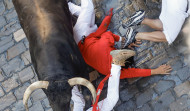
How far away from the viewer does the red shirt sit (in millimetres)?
4121

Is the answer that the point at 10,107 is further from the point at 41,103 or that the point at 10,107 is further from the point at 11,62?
the point at 11,62

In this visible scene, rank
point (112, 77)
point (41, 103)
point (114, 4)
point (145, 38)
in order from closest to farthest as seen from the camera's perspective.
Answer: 1. point (112, 77)
2. point (145, 38)
3. point (41, 103)
4. point (114, 4)

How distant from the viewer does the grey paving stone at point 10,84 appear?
556 centimetres

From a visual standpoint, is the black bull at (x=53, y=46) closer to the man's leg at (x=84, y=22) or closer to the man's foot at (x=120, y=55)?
the man's leg at (x=84, y=22)

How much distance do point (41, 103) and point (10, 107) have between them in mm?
757

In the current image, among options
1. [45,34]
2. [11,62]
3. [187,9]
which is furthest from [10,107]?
[187,9]

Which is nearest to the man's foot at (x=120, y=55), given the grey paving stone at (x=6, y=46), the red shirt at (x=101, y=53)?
the red shirt at (x=101, y=53)

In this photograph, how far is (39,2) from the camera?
489 centimetres

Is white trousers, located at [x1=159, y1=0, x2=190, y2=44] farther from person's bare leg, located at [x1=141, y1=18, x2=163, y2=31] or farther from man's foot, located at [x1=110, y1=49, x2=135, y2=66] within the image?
man's foot, located at [x1=110, y1=49, x2=135, y2=66]

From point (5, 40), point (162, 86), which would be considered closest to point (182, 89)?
point (162, 86)

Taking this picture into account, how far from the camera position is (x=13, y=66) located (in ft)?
18.9

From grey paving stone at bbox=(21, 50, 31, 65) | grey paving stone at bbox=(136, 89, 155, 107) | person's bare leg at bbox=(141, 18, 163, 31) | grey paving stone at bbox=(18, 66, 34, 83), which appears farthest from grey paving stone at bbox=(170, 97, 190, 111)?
grey paving stone at bbox=(21, 50, 31, 65)

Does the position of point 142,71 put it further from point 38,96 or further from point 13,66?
point 13,66

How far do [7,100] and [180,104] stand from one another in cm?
383
